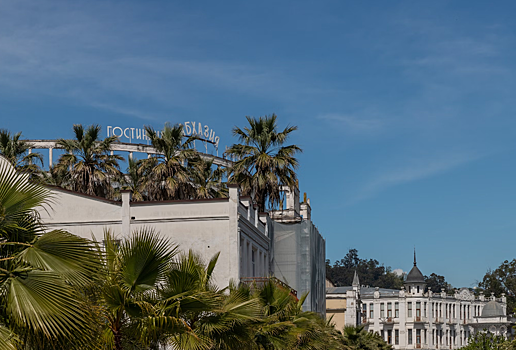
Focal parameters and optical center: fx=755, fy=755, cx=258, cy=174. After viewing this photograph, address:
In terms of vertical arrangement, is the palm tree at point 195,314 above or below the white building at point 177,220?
below

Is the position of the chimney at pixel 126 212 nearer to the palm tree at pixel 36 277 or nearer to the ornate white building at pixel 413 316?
the palm tree at pixel 36 277

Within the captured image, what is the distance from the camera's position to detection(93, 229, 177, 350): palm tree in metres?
13.2

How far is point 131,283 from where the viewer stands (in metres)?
13.5

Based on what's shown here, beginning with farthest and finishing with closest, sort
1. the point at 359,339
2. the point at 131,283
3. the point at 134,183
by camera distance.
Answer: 1. the point at 359,339
2. the point at 134,183
3. the point at 131,283

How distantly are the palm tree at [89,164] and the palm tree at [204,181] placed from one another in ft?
14.6

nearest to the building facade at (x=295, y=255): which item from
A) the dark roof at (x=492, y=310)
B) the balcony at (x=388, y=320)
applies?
the balcony at (x=388, y=320)

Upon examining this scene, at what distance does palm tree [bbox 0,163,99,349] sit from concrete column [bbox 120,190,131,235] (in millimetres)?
22451

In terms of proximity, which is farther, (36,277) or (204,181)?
(204,181)

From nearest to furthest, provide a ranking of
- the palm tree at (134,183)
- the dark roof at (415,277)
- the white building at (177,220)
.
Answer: the white building at (177,220), the palm tree at (134,183), the dark roof at (415,277)

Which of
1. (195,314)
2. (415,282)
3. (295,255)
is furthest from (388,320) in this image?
(195,314)

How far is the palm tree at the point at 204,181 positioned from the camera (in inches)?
1710

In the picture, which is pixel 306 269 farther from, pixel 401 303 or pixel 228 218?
pixel 401 303

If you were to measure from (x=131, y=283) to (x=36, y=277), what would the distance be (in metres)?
3.52

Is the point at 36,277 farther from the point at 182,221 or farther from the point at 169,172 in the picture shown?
the point at 169,172
